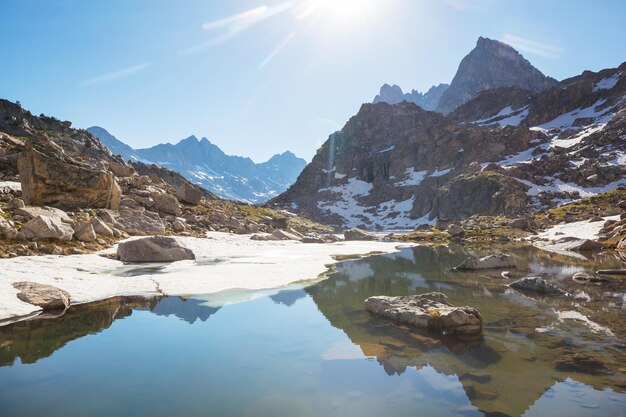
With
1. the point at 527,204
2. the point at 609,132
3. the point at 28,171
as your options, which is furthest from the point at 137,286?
the point at 609,132

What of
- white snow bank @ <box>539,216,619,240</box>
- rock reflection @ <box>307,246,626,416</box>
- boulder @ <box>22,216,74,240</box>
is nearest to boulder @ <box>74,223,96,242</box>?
boulder @ <box>22,216,74,240</box>

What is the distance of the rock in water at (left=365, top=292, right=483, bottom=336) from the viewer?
1391cm

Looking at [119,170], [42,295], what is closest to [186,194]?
[119,170]

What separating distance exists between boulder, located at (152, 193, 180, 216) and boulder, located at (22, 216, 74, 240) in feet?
70.1

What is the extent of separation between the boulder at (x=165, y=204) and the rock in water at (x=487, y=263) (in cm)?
3614

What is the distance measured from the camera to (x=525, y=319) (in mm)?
16141

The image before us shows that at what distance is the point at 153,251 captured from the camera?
29.0 m

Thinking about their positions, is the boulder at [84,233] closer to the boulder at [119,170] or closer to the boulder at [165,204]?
the boulder at [165,204]

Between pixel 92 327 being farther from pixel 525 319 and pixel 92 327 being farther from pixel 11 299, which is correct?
pixel 525 319

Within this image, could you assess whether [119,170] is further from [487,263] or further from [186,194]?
[487,263]

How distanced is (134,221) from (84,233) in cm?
1033

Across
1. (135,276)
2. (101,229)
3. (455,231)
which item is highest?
(101,229)

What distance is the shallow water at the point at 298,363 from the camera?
8.22 m

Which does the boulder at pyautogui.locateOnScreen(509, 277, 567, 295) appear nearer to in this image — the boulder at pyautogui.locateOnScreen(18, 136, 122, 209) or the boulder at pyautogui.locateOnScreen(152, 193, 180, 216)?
the boulder at pyautogui.locateOnScreen(18, 136, 122, 209)
